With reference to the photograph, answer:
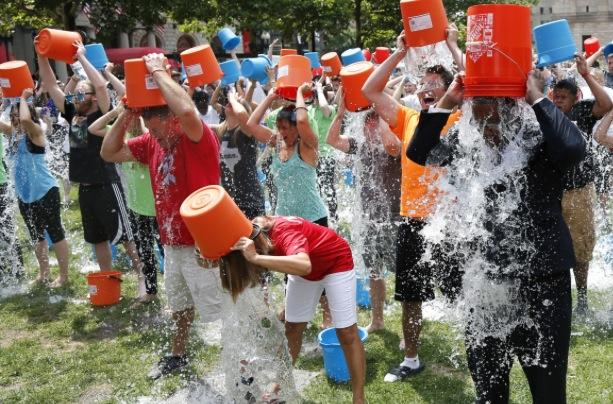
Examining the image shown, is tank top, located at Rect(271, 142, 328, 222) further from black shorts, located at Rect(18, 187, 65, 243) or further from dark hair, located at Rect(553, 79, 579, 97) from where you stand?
black shorts, located at Rect(18, 187, 65, 243)

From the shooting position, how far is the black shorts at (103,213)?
21.3 feet

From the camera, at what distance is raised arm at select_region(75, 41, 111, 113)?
5360 mm

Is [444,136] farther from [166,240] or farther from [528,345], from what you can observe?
[166,240]

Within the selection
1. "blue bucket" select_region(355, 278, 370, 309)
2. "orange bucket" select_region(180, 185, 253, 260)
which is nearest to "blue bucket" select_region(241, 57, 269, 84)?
"blue bucket" select_region(355, 278, 370, 309)

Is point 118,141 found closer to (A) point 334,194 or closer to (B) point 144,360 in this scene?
(B) point 144,360

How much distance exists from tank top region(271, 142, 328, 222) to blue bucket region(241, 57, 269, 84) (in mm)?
3144

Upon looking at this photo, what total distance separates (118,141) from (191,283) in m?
1.13

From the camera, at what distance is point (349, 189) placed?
979 centimetres

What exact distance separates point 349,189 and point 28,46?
75.8 ft

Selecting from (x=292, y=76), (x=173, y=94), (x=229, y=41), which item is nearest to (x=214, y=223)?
(x=173, y=94)

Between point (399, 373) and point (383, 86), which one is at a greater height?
point (383, 86)

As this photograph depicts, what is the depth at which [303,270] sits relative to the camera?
332 centimetres

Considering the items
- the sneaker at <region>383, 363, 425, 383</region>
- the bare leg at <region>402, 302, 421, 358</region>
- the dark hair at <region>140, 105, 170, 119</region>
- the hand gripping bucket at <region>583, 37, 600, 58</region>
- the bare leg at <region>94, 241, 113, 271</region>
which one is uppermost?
the dark hair at <region>140, 105, 170, 119</region>

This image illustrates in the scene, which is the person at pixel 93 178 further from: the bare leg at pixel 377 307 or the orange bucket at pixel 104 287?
the bare leg at pixel 377 307
